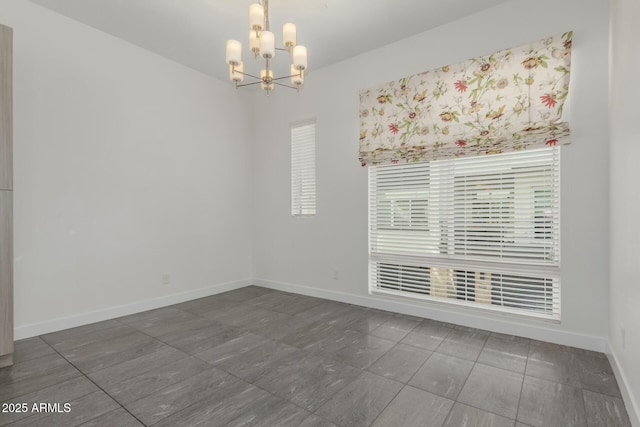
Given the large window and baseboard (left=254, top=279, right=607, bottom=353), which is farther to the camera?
the large window

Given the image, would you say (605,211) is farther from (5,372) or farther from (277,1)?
(5,372)

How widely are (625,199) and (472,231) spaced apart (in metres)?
1.33

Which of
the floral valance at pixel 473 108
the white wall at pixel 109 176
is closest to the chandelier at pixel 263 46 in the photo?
the floral valance at pixel 473 108

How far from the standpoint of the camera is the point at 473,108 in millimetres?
3107

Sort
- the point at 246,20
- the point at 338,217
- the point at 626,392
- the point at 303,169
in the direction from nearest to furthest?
the point at 626,392 → the point at 246,20 → the point at 338,217 → the point at 303,169

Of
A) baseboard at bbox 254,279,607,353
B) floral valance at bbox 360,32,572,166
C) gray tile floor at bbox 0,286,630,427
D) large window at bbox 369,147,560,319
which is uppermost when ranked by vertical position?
floral valance at bbox 360,32,572,166

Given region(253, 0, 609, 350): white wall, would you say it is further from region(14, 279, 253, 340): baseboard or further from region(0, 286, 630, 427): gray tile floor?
region(14, 279, 253, 340): baseboard

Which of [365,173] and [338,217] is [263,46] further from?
[338,217]

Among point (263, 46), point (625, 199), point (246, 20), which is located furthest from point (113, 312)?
point (625, 199)

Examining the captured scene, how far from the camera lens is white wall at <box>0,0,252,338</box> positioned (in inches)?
117

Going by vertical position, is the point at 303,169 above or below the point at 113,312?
above

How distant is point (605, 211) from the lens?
258 centimetres

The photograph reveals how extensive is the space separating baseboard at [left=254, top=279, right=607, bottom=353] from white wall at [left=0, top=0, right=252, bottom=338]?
1863 mm

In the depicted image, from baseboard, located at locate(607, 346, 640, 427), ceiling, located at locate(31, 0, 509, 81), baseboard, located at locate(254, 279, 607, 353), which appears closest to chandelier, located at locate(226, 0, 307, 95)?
ceiling, located at locate(31, 0, 509, 81)
